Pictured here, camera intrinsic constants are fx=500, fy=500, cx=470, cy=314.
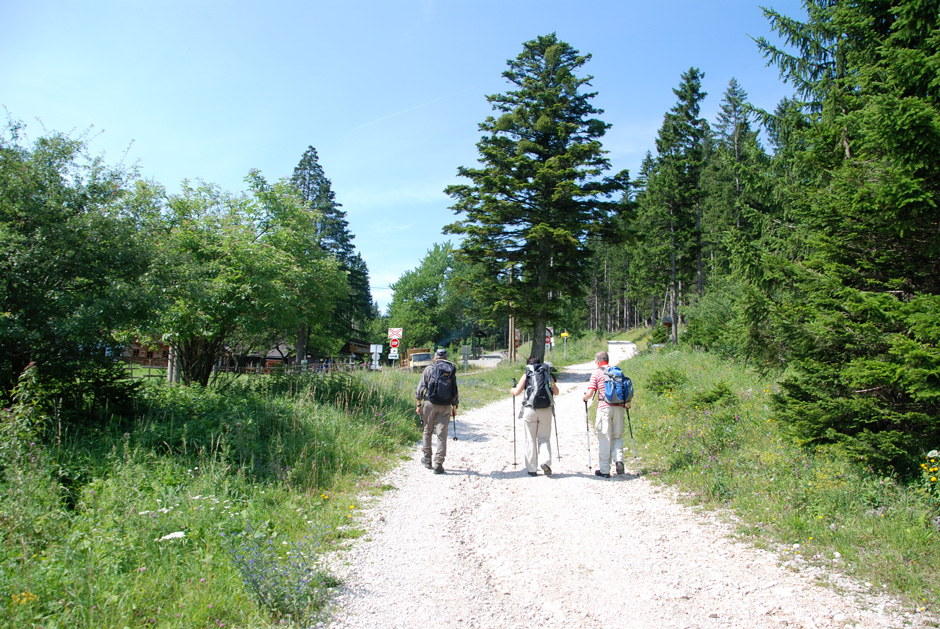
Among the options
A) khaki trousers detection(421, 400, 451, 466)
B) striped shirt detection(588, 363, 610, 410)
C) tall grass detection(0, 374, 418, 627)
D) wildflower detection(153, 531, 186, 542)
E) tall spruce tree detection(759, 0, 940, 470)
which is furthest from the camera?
khaki trousers detection(421, 400, 451, 466)

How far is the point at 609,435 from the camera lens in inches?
308

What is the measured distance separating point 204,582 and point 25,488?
2168 millimetres

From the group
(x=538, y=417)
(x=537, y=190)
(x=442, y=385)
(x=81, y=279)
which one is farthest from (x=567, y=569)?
(x=537, y=190)

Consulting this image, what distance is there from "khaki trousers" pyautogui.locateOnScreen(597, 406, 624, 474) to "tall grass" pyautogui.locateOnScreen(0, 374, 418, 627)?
11.4 feet

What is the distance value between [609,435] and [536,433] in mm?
1136

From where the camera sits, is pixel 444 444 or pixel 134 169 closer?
pixel 134 169

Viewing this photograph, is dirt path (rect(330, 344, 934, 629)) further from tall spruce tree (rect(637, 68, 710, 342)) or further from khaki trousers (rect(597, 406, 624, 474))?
tall spruce tree (rect(637, 68, 710, 342))

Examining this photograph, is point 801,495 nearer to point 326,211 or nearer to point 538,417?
point 538,417

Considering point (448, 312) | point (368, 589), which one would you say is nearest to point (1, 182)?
point (368, 589)

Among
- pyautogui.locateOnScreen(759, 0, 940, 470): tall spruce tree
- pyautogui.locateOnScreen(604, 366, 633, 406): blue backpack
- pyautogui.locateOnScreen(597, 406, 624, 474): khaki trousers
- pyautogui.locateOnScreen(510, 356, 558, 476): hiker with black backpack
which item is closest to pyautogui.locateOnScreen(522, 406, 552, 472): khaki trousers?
pyautogui.locateOnScreen(510, 356, 558, 476): hiker with black backpack

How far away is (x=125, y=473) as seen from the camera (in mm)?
5582

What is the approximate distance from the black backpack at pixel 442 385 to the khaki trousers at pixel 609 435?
7.76 feet

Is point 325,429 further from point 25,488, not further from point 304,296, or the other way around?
point 304,296

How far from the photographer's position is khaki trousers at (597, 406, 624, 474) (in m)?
7.72
